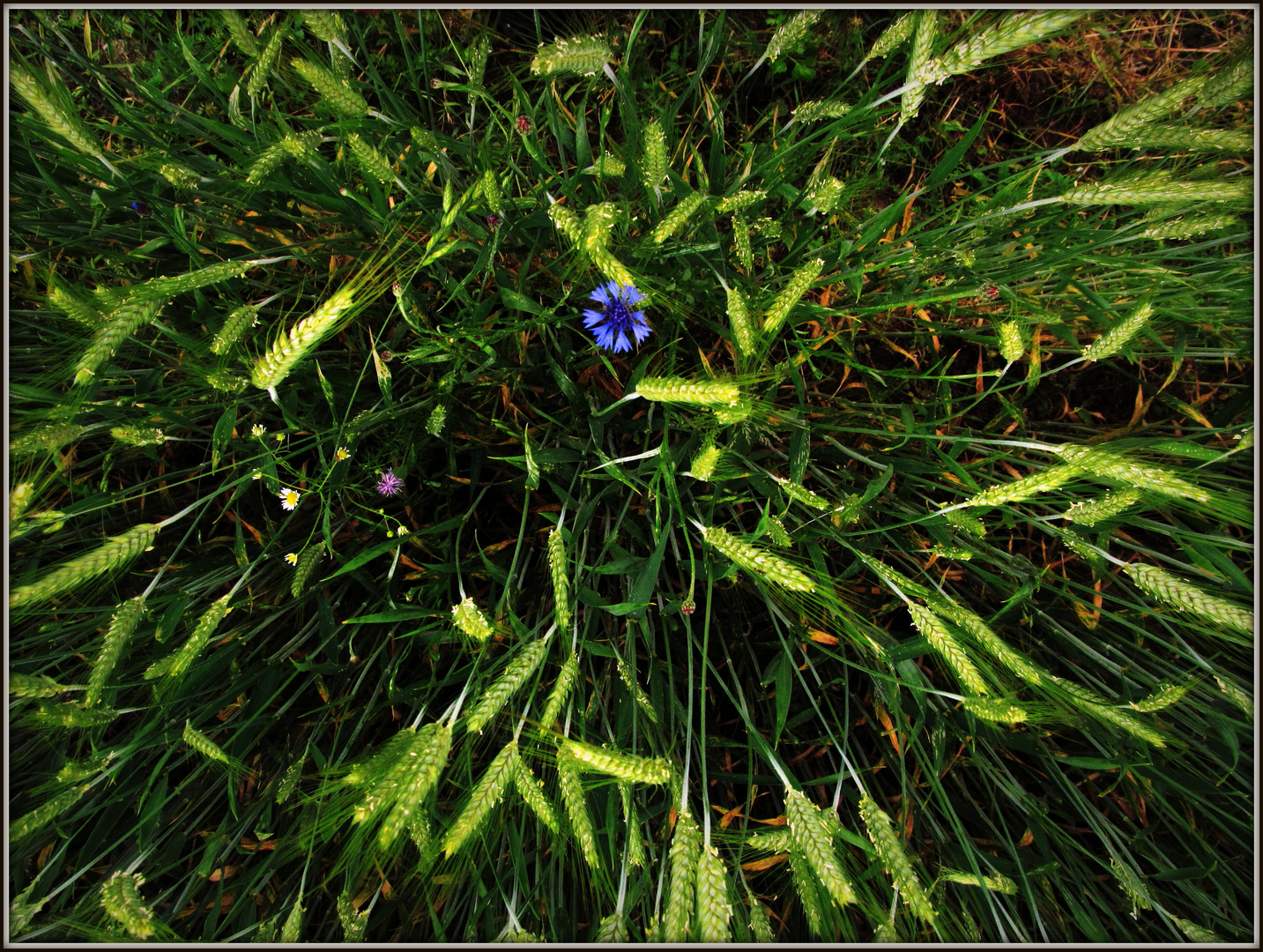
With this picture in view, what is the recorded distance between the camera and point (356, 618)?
5.23 ft

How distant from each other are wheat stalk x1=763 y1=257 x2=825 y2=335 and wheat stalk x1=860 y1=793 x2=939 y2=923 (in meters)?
1.16

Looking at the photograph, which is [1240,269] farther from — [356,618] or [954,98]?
[356,618]

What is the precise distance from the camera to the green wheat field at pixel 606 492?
1461 millimetres

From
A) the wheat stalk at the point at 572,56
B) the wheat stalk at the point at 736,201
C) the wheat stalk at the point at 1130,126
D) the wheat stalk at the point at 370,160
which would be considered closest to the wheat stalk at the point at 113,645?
the wheat stalk at the point at 370,160

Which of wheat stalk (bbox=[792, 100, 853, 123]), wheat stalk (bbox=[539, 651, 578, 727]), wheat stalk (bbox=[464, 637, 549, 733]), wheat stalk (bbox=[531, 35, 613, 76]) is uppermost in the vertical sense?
wheat stalk (bbox=[531, 35, 613, 76])

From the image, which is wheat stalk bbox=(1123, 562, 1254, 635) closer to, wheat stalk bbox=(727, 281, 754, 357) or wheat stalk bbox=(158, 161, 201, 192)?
wheat stalk bbox=(727, 281, 754, 357)

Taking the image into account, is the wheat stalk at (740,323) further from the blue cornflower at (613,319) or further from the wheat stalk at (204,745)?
the wheat stalk at (204,745)

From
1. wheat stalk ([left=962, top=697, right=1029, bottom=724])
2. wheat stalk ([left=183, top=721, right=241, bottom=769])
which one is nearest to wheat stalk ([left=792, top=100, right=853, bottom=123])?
wheat stalk ([left=962, top=697, right=1029, bottom=724])

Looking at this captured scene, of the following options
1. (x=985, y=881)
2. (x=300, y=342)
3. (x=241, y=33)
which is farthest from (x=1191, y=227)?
(x=241, y=33)

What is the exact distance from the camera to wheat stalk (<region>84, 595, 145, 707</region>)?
137cm

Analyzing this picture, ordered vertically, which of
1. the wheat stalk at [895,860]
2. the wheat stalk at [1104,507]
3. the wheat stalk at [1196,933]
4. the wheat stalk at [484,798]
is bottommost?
the wheat stalk at [1196,933]

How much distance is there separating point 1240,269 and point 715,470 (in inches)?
69.4

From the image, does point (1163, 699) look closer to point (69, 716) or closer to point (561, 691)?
point (561, 691)

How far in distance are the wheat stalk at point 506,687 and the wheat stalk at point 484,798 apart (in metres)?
0.09
